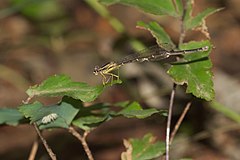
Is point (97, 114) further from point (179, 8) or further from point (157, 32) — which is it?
point (179, 8)

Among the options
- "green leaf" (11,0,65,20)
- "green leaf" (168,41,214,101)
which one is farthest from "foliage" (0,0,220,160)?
"green leaf" (11,0,65,20)

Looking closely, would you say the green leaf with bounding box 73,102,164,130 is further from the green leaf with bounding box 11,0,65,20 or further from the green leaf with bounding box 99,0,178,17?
the green leaf with bounding box 11,0,65,20

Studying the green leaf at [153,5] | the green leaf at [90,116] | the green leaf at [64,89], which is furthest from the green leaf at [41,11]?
the green leaf at [64,89]

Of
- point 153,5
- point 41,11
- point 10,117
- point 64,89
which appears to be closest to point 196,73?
point 153,5

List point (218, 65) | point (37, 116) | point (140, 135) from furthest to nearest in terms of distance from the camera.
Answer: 1. point (218, 65)
2. point (140, 135)
3. point (37, 116)

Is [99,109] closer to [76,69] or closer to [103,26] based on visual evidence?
[76,69]

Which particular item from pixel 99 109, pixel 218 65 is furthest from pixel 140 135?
pixel 99 109

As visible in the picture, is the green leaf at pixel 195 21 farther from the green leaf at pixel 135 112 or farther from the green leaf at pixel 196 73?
the green leaf at pixel 135 112
